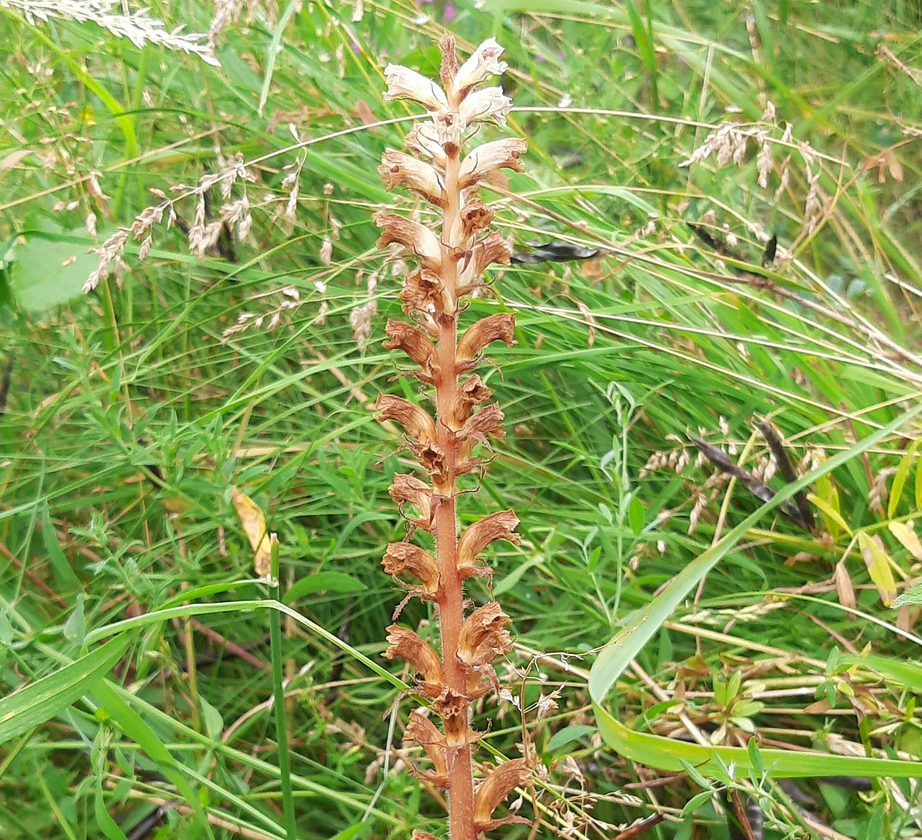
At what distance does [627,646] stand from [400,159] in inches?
32.8

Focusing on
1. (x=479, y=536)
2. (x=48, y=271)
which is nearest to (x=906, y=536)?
(x=479, y=536)

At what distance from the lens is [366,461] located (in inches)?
77.2

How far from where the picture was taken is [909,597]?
4.74ft

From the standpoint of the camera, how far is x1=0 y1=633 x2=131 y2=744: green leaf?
126cm

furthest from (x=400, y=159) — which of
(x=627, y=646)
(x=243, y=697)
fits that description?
(x=243, y=697)

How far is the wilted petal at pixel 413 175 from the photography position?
1149 mm

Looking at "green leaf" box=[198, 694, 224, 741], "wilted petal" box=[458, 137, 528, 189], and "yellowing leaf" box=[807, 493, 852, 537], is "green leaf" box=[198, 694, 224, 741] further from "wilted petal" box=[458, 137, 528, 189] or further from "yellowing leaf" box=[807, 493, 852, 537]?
"yellowing leaf" box=[807, 493, 852, 537]

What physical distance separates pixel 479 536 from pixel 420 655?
6.9 inches

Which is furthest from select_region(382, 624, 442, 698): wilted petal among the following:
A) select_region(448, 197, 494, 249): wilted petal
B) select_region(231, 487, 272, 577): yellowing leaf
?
select_region(231, 487, 272, 577): yellowing leaf

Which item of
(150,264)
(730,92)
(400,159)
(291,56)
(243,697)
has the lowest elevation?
(243,697)

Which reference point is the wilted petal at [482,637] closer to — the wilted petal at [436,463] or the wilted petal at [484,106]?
the wilted petal at [436,463]

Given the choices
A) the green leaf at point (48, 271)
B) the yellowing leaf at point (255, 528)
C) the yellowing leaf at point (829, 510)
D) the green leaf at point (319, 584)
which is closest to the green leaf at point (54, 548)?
the yellowing leaf at point (255, 528)

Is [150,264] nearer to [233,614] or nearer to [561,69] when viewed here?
[233,614]

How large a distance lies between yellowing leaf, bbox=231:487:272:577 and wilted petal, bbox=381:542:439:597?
75 centimetres
